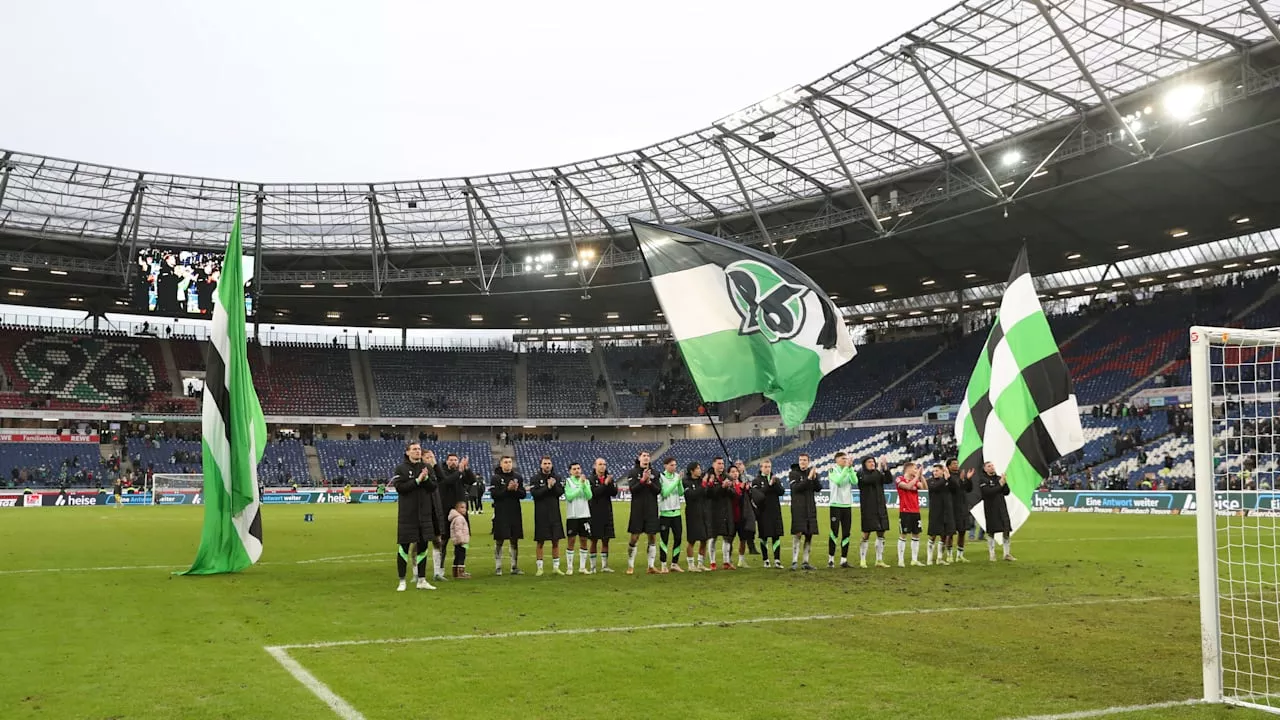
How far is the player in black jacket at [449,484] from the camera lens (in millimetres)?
13992

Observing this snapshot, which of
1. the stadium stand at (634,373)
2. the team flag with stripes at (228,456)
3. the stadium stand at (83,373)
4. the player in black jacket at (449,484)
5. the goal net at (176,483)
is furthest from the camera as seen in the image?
the stadium stand at (634,373)

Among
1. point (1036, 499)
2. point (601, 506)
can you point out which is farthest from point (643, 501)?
point (1036, 499)

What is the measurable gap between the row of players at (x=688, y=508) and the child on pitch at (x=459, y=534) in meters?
0.02

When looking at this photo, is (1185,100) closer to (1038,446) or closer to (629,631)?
(1038,446)

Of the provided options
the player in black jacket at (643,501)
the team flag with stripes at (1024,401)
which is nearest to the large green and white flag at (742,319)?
the player in black jacket at (643,501)

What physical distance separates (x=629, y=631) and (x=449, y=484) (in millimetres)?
5505

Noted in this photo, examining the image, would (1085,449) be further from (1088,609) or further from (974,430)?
(1088,609)

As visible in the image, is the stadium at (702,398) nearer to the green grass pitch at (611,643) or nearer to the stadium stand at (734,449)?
the green grass pitch at (611,643)

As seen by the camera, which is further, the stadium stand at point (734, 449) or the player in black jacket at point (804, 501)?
the stadium stand at point (734, 449)

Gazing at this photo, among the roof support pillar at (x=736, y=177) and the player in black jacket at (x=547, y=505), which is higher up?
the roof support pillar at (x=736, y=177)

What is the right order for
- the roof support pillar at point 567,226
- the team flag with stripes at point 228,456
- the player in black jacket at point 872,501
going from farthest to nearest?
1. the roof support pillar at point 567,226
2. the player in black jacket at point 872,501
3. the team flag with stripes at point 228,456

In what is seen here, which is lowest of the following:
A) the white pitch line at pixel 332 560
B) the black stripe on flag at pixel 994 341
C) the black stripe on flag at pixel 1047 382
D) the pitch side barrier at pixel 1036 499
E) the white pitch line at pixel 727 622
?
the pitch side barrier at pixel 1036 499

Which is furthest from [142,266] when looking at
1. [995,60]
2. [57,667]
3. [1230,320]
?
[1230,320]

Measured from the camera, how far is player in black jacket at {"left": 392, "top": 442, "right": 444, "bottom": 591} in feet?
41.9
